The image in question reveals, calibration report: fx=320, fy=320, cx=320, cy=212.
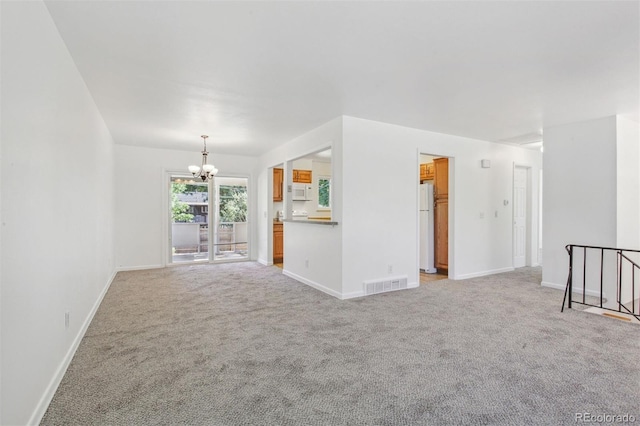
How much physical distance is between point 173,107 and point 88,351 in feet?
8.88

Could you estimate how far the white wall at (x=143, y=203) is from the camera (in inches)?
242

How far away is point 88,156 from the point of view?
10.9ft

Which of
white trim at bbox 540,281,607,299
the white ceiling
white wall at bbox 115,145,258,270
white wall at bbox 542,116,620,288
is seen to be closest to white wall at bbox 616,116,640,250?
white wall at bbox 542,116,620,288

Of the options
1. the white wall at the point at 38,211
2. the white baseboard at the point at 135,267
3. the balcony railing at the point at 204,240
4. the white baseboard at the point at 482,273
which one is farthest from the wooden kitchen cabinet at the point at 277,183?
the white wall at the point at 38,211

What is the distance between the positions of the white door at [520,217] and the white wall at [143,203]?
6785mm

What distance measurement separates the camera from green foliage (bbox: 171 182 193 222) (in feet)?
22.1

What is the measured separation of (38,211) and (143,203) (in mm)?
4891

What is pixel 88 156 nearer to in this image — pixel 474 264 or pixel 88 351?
pixel 88 351

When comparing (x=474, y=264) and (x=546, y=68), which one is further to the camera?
(x=474, y=264)

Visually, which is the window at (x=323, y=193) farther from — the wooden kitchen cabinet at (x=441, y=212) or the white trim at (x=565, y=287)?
the white trim at (x=565, y=287)

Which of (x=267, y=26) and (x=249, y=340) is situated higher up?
(x=267, y=26)

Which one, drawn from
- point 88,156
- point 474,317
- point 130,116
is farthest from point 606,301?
point 130,116

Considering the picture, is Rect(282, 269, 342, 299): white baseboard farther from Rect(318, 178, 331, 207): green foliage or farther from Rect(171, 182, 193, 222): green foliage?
Rect(318, 178, 331, 207): green foliage

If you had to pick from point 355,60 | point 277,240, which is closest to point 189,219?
point 277,240
